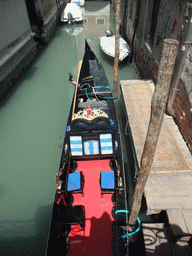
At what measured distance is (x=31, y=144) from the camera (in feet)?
20.5

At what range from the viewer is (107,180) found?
378 centimetres

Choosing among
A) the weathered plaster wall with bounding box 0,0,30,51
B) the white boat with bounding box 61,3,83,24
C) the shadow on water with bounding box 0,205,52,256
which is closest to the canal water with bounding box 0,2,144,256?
the shadow on water with bounding box 0,205,52,256

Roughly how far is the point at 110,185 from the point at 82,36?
15.0m

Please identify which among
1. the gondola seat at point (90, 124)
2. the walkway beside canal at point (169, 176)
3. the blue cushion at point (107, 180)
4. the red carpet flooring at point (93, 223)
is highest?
the gondola seat at point (90, 124)

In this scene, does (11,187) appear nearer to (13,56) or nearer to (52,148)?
(52,148)

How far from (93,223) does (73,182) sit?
0.88 metres

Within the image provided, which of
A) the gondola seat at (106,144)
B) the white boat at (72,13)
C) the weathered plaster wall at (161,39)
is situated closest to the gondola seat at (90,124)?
the gondola seat at (106,144)

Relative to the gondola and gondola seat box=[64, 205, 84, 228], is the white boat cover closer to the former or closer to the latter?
the gondola

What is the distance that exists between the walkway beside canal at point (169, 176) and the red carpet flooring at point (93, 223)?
Answer: 0.74 meters

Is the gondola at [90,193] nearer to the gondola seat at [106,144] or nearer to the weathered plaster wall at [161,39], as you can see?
the gondola seat at [106,144]

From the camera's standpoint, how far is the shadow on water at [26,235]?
3.90 m

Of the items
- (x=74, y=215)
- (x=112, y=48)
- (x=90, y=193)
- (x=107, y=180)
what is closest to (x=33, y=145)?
A: (x=90, y=193)

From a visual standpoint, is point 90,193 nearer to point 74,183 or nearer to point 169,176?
point 74,183

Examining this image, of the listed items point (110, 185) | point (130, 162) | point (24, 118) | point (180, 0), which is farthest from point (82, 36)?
point (110, 185)
